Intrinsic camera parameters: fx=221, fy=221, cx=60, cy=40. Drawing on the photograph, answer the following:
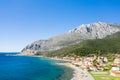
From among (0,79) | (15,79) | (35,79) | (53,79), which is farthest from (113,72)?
(0,79)

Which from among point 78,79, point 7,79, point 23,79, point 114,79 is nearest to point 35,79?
point 23,79

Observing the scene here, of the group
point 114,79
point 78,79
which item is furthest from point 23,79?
point 114,79

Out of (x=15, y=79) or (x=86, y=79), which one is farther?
(x=15, y=79)

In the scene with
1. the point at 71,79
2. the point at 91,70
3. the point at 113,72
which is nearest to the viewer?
the point at 71,79

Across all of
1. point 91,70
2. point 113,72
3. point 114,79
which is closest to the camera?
point 114,79

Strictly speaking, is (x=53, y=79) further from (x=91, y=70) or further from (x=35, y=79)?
(x=91, y=70)

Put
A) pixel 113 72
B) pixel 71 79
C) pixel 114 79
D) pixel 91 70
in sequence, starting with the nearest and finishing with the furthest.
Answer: pixel 114 79 → pixel 71 79 → pixel 113 72 → pixel 91 70

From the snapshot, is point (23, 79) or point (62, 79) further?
point (23, 79)

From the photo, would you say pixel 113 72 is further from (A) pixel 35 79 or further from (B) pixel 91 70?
(A) pixel 35 79
